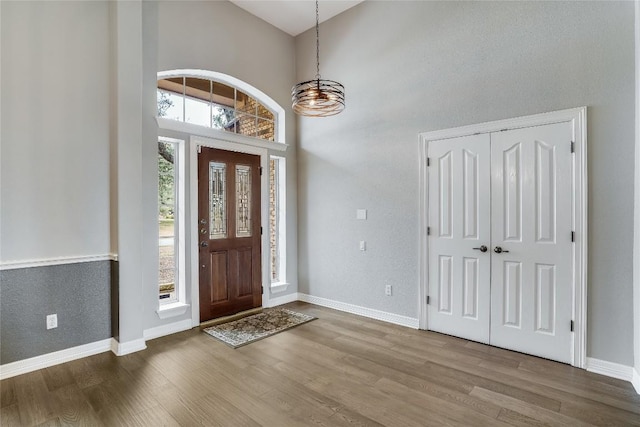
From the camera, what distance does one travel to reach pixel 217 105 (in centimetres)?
427

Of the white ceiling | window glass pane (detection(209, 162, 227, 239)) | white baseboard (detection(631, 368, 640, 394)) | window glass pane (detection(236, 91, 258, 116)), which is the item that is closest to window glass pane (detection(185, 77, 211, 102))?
window glass pane (detection(236, 91, 258, 116))

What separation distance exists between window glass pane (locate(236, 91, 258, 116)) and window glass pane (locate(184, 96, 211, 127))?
52 centimetres

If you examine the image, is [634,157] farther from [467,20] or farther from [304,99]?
[304,99]

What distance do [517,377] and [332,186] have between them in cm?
306

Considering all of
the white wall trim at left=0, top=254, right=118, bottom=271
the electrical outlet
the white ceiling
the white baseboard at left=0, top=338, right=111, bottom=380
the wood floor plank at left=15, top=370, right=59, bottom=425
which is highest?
the white ceiling

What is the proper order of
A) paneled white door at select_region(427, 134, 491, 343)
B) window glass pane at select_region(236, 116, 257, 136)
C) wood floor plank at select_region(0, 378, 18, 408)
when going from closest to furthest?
wood floor plank at select_region(0, 378, 18, 408) < paneled white door at select_region(427, 134, 491, 343) < window glass pane at select_region(236, 116, 257, 136)

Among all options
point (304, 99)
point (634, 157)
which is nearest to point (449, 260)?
point (634, 157)

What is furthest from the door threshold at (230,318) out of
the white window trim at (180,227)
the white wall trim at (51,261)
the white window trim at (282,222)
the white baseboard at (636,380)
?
the white baseboard at (636,380)

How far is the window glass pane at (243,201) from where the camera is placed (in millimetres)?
4352

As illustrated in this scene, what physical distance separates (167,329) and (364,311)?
8.01 feet

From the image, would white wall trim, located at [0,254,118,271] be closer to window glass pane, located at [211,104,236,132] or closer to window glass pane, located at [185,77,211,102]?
window glass pane, located at [211,104,236,132]

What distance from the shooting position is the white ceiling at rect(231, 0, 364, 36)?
4328 millimetres

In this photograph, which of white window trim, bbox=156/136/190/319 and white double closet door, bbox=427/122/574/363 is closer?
white double closet door, bbox=427/122/574/363

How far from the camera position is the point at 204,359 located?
3.01 metres
